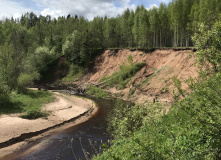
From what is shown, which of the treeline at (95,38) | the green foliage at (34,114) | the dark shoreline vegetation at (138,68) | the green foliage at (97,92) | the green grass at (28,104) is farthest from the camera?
the green foliage at (97,92)

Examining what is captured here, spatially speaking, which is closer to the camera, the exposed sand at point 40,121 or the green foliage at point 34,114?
the exposed sand at point 40,121

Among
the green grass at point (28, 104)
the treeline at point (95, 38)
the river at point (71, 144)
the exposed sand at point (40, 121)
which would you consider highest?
the treeline at point (95, 38)

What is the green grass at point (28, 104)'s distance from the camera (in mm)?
25700

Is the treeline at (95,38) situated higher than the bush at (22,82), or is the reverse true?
the treeline at (95,38)

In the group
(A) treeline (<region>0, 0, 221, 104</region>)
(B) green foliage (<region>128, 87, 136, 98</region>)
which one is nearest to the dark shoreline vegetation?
(A) treeline (<region>0, 0, 221, 104</region>)

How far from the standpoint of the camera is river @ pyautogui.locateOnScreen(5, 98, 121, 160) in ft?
57.0

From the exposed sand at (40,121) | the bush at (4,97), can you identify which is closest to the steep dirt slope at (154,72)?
the exposed sand at (40,121)

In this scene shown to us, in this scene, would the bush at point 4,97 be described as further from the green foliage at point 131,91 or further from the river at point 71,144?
the green foliage at point 131,91

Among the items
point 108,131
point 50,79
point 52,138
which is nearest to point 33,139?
point 52,138

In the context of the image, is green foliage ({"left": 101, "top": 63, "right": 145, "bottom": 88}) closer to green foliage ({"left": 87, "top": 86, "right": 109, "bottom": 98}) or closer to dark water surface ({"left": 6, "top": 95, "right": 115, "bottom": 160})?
green foliage ({"left": 87, "top": 86, "right": 109, "bottom": 98})

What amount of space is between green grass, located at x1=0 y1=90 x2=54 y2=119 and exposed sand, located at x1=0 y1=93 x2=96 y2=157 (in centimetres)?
117

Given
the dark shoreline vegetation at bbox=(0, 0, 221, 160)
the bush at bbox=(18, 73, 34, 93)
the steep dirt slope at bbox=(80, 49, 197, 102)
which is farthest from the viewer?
the steep dirt slope at bbox=(80, 49, 197, 102)

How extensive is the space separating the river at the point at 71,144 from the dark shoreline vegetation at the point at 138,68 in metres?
2.09

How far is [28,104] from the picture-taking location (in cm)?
2895
